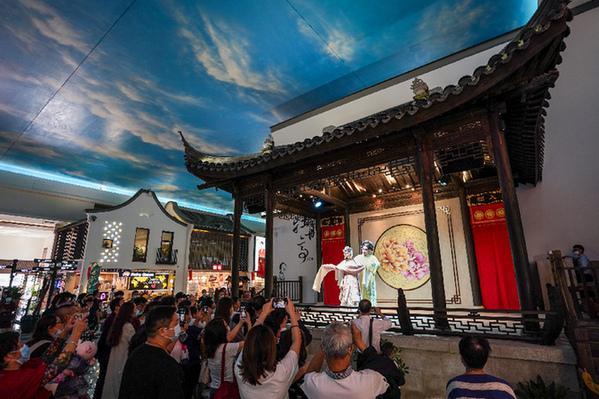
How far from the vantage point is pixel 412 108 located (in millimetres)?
5180

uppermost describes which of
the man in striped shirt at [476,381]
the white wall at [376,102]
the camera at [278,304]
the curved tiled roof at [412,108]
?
the white wall at [376,102]

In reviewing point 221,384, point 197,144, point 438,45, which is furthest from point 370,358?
point 197,144

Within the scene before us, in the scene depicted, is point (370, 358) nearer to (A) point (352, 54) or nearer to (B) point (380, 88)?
(A) point (352, 54)

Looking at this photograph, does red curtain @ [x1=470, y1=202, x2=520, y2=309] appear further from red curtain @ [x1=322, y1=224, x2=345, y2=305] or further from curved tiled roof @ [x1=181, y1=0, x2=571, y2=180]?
curved tiled roof @ [x1=181, y1=0, x2=571, y2=180]

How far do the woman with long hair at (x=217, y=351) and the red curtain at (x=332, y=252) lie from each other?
26.6ft

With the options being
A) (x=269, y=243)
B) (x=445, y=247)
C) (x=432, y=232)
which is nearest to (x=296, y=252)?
(x=269, y=243)

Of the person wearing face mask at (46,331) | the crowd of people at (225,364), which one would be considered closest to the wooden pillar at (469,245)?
the crowd of people at (225,364)

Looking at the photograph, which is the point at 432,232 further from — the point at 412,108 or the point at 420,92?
the point at 420,92

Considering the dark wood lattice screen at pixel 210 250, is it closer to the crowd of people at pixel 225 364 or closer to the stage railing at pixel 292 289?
the stage railing at pixel 292 289

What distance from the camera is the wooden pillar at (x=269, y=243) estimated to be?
7.09 m

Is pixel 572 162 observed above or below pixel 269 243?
above

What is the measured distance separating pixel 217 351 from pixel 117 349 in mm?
2064

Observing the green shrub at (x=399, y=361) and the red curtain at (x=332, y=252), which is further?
the red curtain at (x=332, y=252)

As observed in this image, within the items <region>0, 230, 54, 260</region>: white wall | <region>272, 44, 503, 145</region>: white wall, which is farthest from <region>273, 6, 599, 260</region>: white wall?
<region>0, 230, 54, 260</region>: white wall
